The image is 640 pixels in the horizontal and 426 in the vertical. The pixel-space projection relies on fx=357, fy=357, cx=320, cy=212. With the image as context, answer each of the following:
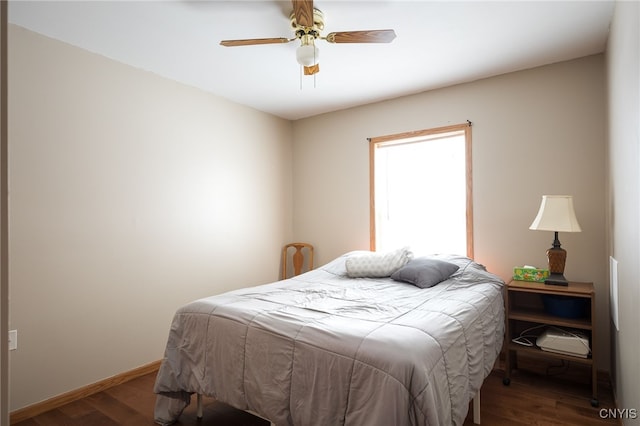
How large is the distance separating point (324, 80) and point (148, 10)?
5.06 ft

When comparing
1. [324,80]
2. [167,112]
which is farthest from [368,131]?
[167,112]

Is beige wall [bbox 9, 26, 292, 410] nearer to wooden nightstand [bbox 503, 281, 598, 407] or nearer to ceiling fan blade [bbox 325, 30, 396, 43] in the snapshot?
ceiling fan blade [bbox 325, 30, 396, 43]

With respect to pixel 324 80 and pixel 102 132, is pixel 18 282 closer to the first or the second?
pixel 102 132

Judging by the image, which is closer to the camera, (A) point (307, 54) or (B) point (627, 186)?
(B) point (627, 186)

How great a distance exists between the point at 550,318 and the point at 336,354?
74.6 inches

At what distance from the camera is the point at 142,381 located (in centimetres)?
279

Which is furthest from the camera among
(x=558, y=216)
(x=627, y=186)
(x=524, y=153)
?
(x=524, y=153)

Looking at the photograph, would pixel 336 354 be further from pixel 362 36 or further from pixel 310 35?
pixel 310 35

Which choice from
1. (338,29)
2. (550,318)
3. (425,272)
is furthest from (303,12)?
(550,318)

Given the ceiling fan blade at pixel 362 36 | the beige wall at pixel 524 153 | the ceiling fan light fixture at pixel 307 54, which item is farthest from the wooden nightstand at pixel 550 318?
the ceiling fan light fixture at pixel 307 54

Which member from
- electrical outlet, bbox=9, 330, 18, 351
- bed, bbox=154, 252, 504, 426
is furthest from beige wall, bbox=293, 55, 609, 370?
electrical outlet, bbox=9, 330, 18, 351

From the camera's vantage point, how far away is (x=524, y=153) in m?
3.03

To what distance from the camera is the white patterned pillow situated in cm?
302

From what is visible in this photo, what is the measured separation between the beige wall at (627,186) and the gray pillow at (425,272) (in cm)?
104
